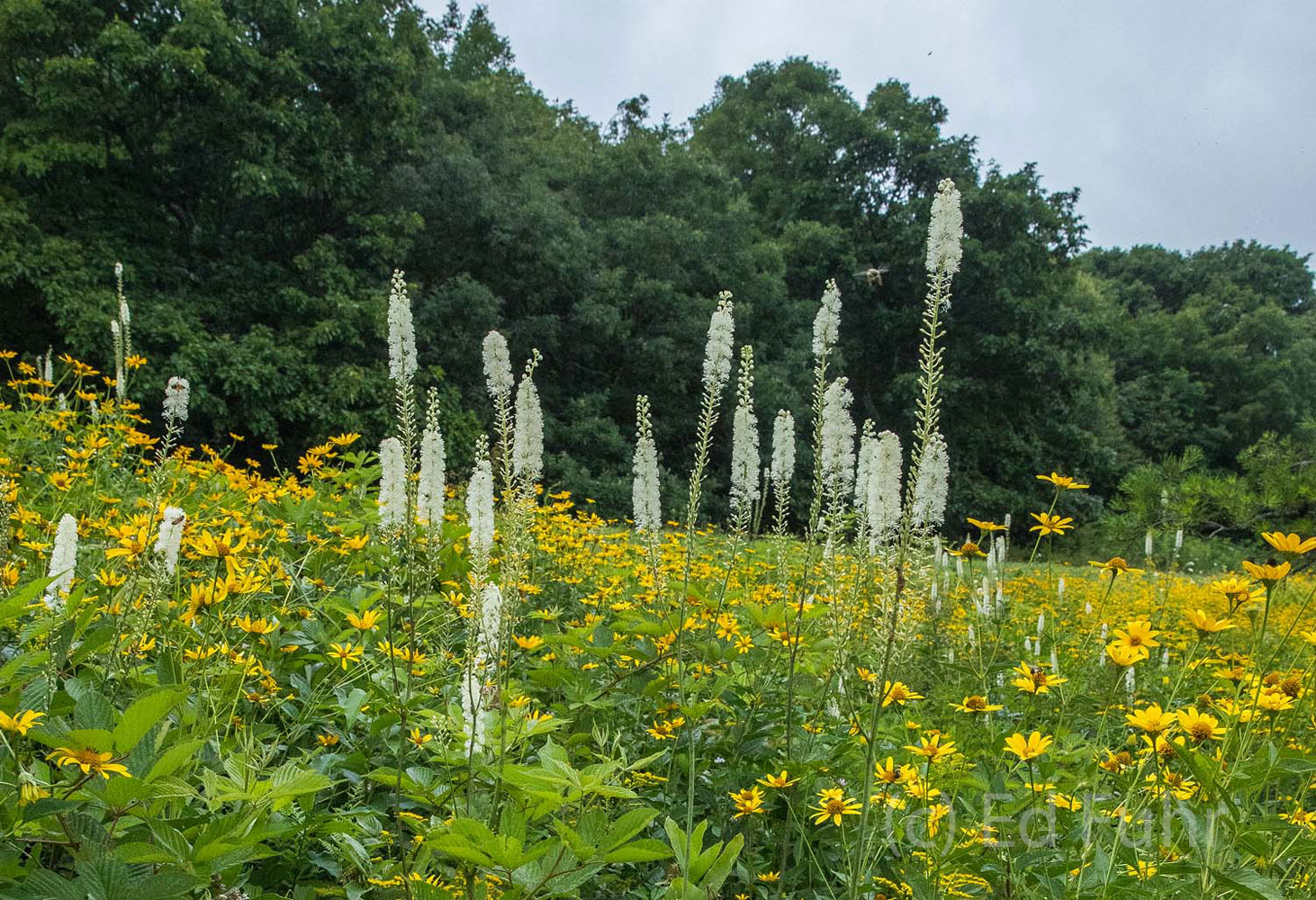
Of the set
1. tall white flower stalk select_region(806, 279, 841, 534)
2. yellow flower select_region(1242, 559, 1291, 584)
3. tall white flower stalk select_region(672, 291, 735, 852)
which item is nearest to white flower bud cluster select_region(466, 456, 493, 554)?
tall white flower stalk select_region(672, 291, 735, 852)

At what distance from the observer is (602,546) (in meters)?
4.77

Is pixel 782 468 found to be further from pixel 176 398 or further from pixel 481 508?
pixel 176 398

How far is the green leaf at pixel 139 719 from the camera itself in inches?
43.7

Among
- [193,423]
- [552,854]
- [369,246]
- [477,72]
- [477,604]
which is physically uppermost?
[477,72]

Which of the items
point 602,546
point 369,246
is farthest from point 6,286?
point 602,546

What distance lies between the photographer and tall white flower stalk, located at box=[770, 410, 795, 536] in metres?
2.33

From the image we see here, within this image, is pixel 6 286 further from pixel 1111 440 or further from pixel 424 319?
pixel 1111 440

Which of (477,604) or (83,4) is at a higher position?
(83,4)

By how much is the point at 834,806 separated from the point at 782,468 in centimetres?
103

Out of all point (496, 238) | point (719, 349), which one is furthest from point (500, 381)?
point (496, 238)

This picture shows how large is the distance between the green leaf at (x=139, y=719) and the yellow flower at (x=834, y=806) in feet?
4.14

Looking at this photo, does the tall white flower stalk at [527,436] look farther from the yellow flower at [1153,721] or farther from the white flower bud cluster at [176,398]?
the white flower bud cluster at [176,398]

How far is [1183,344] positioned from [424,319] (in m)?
30.7

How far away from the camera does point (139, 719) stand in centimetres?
112
